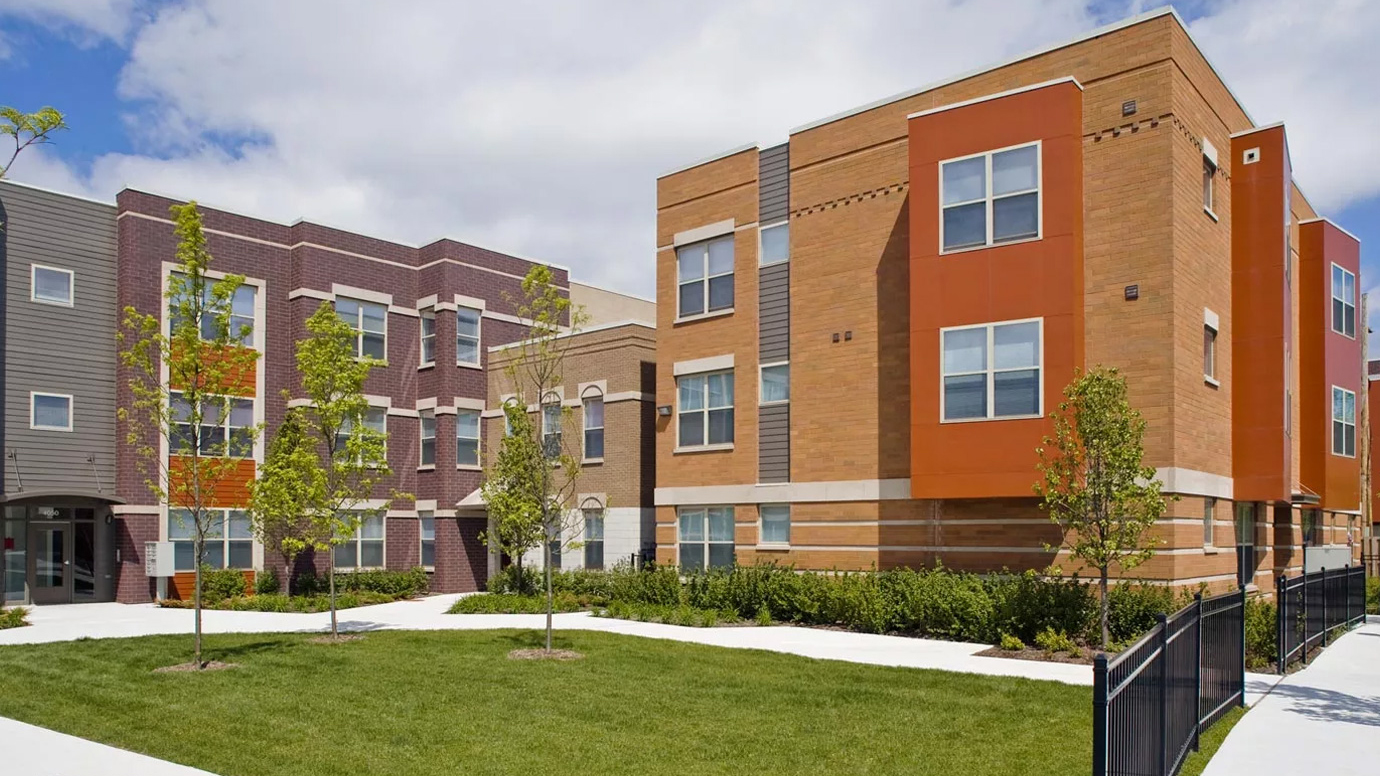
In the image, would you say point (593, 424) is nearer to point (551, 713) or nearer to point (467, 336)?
point (467, 336)

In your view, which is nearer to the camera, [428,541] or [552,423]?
[552,423]

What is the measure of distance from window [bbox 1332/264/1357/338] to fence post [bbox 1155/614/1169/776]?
2053 centimetres

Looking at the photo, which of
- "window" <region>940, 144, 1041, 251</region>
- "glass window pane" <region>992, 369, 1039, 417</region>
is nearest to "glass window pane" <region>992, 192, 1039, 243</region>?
"window" <region>940, 144, 1041, 251</region>

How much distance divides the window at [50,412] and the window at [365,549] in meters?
8.38

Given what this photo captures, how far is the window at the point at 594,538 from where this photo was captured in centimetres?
2911

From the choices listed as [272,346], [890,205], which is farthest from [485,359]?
[890,205]

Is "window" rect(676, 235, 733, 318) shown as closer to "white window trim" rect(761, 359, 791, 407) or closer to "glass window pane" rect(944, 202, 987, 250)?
"white window trim" rect(761, 359, 791, 407)

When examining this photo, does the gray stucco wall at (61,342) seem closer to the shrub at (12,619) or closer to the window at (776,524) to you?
the shrub at (12,619)

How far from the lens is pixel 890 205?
2225 centimetres

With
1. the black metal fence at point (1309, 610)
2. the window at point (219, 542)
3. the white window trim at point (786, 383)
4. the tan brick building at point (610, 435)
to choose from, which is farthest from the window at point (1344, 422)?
the window at point (219, 542)

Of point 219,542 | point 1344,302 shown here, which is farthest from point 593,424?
point 1344,302

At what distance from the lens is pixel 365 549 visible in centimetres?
3456

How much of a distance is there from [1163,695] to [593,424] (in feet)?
75.2

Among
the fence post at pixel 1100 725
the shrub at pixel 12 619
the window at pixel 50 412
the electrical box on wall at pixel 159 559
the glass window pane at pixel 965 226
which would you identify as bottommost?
the shrub at pixel 12 619
